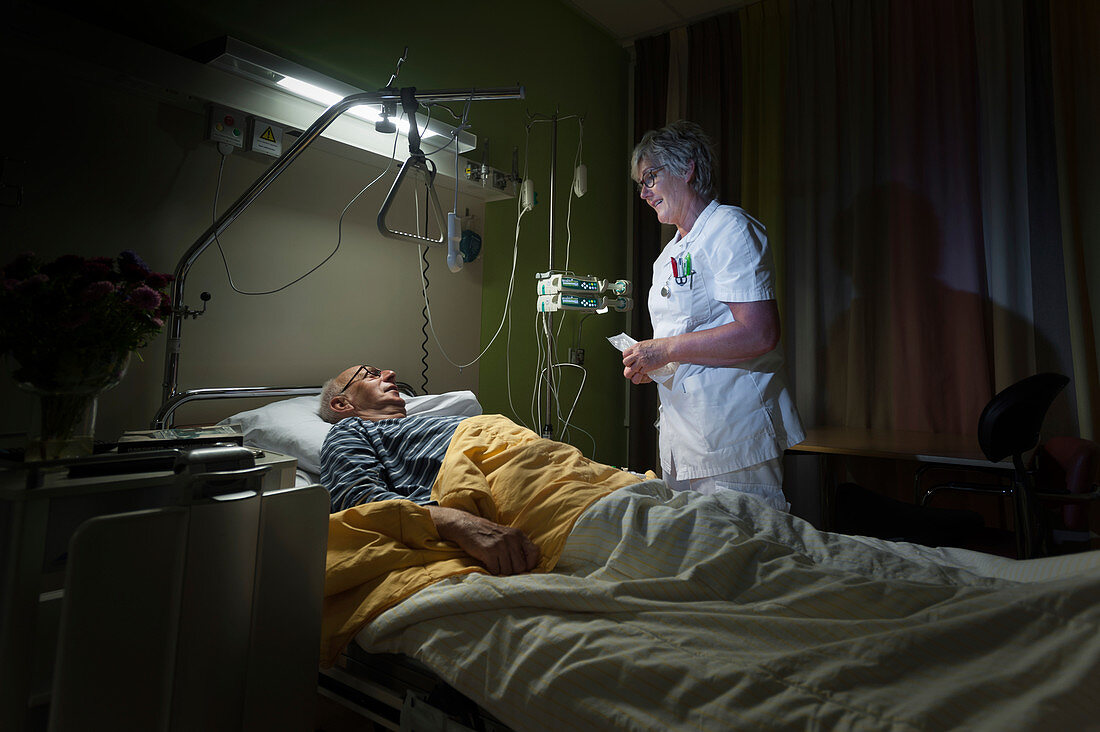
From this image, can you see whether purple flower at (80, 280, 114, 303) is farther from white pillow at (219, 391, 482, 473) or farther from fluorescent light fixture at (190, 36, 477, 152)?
fluorescent light fixture at (190, 36, 477, 152)

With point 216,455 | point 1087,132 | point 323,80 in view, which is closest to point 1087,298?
point 1087,132

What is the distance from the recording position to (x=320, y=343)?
2.10 m

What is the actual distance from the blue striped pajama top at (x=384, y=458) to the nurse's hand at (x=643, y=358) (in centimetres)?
54

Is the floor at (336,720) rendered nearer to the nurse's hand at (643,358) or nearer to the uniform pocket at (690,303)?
the nurse's hand at (643,358)

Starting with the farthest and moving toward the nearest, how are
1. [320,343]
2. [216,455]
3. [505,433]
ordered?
[320,343] → [505,433] → [216,455]

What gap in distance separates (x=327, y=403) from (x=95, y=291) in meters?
1.06

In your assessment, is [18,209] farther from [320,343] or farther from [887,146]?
[887,146]

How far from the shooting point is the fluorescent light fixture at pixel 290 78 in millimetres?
1641

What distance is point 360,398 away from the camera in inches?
74.3

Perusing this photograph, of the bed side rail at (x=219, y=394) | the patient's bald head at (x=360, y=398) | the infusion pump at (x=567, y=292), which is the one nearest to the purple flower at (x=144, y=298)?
the bed side rail at (x=219, y=394)

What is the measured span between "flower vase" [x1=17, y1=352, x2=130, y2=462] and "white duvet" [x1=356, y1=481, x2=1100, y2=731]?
1.63ft

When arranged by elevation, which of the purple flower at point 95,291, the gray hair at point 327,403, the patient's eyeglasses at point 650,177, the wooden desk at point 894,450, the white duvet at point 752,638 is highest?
the patient's eyeglasses at point 650,177

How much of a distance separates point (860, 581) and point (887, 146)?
2.61m

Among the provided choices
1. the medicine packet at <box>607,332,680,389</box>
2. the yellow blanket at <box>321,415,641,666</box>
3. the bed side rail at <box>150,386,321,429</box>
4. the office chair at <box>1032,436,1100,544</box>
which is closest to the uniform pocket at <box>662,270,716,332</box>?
the medicine packet at <box>607,332,680,389</box>
